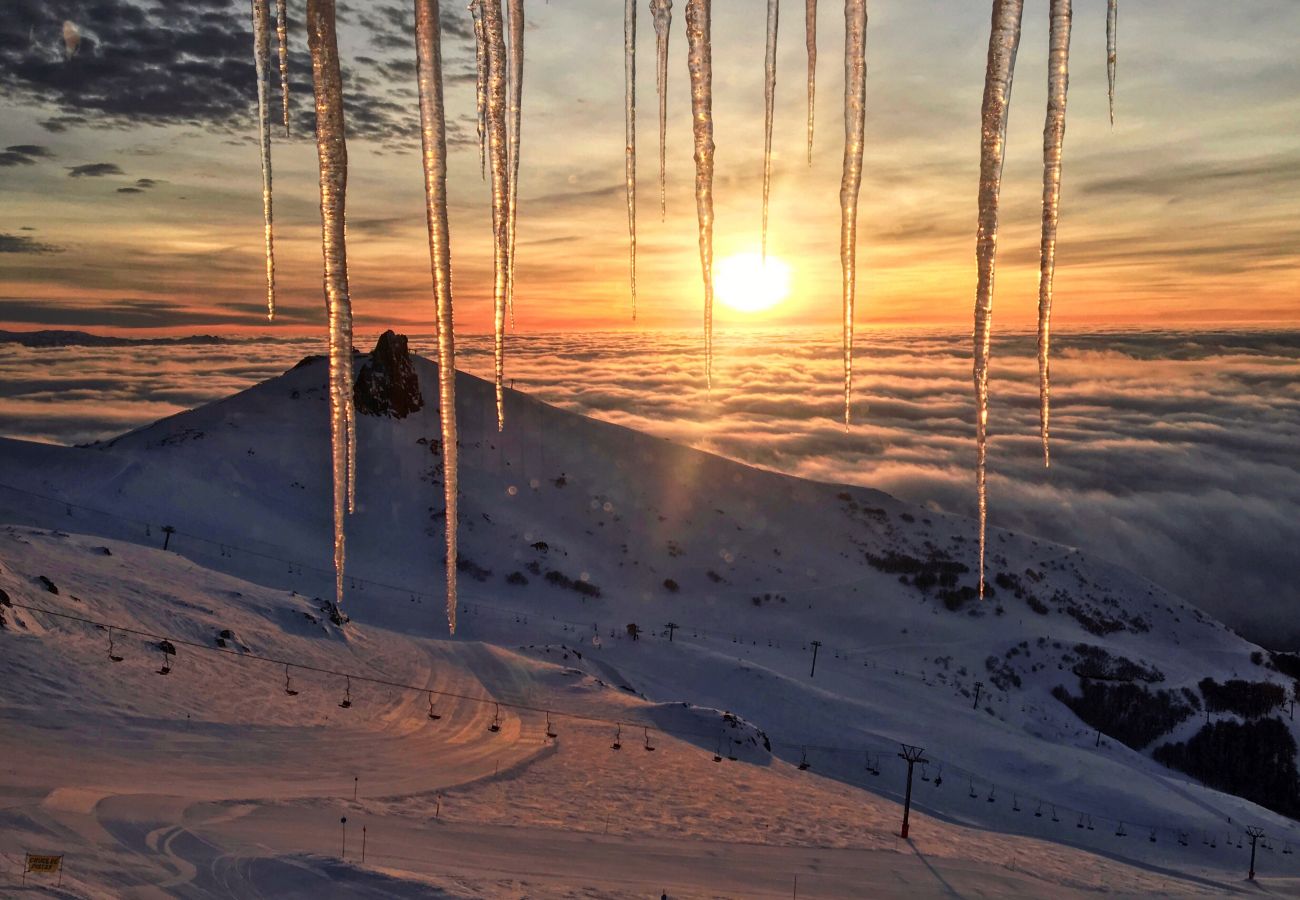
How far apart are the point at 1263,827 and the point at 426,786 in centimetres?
7172

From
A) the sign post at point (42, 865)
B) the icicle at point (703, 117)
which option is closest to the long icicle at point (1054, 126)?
the icicle at point (703, 117)

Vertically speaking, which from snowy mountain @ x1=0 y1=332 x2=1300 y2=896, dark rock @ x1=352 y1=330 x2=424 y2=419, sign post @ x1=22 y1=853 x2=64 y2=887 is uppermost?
dark rock @ x1=352 y1=330 x2=424 y2=419

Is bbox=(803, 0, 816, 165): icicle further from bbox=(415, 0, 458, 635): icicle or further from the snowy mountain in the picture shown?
the snowy mountain

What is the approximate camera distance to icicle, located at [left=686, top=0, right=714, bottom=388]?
6270mm

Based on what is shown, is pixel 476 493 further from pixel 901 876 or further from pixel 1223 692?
pixel 1223 692

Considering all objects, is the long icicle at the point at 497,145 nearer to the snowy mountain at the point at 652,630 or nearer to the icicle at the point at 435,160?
the icicle at the point at 435,160

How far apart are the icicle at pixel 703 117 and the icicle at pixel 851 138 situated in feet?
3.19

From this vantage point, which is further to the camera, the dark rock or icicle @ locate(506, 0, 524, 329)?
the dark rock

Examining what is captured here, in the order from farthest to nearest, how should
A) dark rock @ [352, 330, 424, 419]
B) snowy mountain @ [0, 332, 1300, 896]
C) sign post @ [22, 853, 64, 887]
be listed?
dark rock @ [352, 330, 424, 419]
snowy mountain @ [0, 332, 1300, 896]
sign post @ [22, 853, 64, 887]

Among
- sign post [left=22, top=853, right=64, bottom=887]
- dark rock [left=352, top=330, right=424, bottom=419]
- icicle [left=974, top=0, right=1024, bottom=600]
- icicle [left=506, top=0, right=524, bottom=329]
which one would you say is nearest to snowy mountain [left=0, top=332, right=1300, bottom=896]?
dark rock [left=352, top=330, right=424, bottom=419]

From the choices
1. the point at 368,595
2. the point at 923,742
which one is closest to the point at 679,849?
the point at 923,742

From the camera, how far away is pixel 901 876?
127 feet

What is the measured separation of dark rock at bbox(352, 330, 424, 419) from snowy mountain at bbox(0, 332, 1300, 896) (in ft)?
9.02

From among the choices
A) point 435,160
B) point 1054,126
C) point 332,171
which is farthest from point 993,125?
point 332,171
